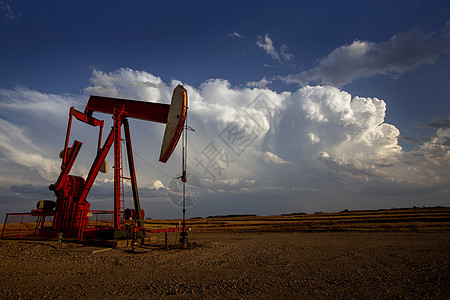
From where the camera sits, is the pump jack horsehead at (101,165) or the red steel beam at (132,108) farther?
the red steel beam at (132,108)

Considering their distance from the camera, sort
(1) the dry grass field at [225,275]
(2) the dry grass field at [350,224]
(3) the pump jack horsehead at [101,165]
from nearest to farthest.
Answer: (1) the dry grass field at [225,275] < (3) the pump jack horsehead at [101,165] < (2) the dry grass field at [350,224]

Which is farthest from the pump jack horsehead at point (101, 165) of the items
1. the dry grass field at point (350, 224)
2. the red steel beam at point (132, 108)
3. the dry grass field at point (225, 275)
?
the dry grass field at point (350, 224)

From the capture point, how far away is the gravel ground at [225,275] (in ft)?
17.9

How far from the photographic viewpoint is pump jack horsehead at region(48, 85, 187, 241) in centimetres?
1252

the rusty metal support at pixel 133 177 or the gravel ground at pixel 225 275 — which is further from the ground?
the rusty metal support at pixel 133 177

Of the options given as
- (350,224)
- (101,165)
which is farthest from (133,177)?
(350,224)

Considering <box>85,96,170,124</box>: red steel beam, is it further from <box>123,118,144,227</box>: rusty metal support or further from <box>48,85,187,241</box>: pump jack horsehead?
<box>123,118,144,227</box>: rusty metal support

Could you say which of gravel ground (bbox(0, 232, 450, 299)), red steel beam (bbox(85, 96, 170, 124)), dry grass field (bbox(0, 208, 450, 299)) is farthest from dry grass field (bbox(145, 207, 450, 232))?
red steel beam (bbox(85, 96, 170, 124))

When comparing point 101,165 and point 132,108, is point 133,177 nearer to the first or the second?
point 101,165

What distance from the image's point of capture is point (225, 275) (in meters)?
7.05

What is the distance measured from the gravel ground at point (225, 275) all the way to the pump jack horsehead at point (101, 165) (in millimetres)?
2453

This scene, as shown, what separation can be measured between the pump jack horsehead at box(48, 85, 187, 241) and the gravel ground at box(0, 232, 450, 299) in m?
2.45

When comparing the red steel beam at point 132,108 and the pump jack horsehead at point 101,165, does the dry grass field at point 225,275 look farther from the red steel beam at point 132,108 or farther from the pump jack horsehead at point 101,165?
the red steel beam at point 132,108

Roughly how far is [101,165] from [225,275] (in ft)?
36.1
